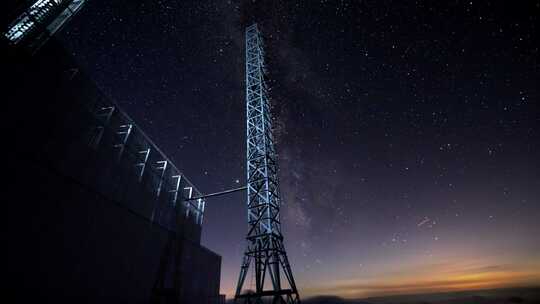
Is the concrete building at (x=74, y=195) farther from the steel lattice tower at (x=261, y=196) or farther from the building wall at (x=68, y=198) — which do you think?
the steel lattice tower at (x=261, y=196)

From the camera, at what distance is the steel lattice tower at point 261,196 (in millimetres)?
14289

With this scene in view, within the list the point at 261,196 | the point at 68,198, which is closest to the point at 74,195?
the point at 68,198

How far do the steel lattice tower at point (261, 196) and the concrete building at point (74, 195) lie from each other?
19.2 feet

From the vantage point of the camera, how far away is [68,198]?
34.0 feet

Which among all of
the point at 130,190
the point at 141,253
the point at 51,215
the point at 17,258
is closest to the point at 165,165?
the point at 130,190

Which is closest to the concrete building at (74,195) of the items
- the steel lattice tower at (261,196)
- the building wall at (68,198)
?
the building wall at (68,198)

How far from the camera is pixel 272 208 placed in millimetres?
16594

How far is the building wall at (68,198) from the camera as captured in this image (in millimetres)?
8711

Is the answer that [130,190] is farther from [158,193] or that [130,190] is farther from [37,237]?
[37,237]

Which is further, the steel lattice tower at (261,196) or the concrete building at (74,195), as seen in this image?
the steel lattice tower at (261,196)

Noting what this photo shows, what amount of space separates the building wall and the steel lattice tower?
6.30 meters

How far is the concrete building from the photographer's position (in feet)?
28.8

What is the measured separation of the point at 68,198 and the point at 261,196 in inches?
405

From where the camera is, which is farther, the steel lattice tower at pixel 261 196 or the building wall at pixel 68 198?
the steel lattice tower at pixel 261 196
